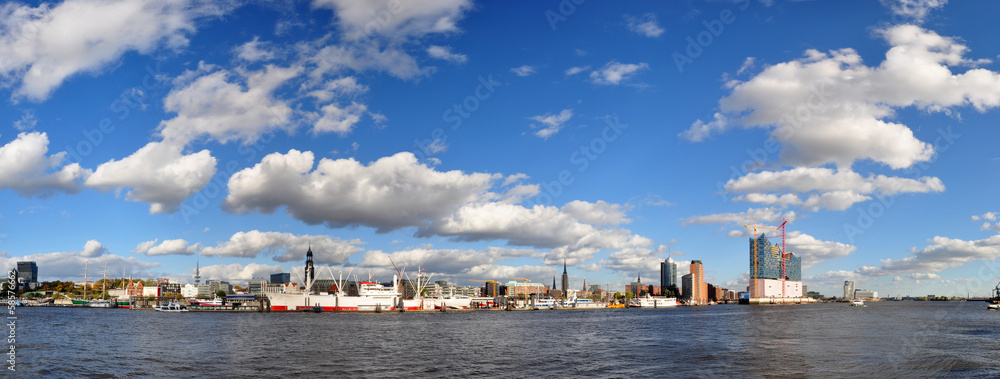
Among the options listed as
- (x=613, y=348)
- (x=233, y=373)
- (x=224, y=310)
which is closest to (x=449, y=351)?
(x=613, y=348)

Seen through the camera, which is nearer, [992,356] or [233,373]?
[233,373]

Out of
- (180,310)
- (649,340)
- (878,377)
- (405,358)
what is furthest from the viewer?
(180,310)

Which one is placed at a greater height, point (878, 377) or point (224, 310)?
point (878, 377)

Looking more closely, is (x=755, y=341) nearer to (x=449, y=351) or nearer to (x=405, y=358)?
(x=449, y=351)

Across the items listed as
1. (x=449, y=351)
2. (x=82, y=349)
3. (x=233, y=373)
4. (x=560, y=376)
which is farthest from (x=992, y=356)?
(x=82, y=349)

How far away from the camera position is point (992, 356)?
52.6m

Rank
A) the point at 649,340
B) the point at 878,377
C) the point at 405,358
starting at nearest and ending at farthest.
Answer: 1. the point at 878,377
2. the point at 405,358
3. the point at 649,340

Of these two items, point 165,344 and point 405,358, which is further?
point 165,344

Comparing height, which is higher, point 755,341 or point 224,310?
point 755,341

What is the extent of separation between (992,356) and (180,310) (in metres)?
209

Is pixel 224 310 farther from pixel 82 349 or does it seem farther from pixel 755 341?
pixel 755 341

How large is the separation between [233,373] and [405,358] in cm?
1505

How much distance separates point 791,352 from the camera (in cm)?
5547

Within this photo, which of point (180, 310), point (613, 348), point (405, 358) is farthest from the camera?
point (180, 310)
